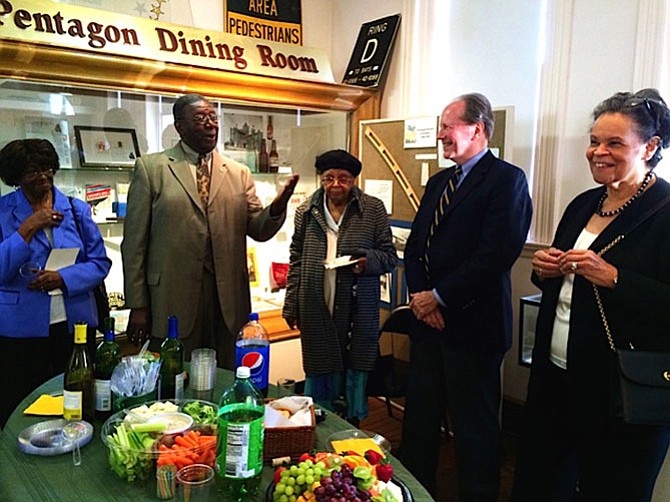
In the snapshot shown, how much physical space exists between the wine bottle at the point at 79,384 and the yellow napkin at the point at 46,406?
0.34ft

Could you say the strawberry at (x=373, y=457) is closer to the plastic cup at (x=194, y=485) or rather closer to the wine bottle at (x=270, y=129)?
the plastic cup at (x=194, y=485)

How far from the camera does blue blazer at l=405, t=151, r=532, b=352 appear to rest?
81.4 inches

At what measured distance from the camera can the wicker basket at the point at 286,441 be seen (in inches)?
51.3

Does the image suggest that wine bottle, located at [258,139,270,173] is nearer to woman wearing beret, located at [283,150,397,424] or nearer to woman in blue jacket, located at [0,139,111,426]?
woman wearing beret, located at [283,150,397,424]

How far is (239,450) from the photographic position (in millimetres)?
1128

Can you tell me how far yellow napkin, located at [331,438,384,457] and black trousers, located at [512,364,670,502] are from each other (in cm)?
77

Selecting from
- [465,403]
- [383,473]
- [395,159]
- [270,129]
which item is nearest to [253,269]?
[270,129]

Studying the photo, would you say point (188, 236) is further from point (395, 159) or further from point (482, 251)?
point (395, 159)

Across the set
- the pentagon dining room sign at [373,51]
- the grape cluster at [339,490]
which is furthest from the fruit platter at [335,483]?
the pentagon dining room sign at [373,51]

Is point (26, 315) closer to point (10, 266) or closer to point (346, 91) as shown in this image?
point (10, 266)

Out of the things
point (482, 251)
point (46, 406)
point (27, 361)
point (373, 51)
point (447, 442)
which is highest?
point (373, 51)

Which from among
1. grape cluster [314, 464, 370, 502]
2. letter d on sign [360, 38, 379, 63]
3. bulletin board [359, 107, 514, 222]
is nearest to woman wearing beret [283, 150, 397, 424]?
bulletin board [359, 107, 514, 222]

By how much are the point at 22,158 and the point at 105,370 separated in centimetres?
115

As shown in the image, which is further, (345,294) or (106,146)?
(106,146)
